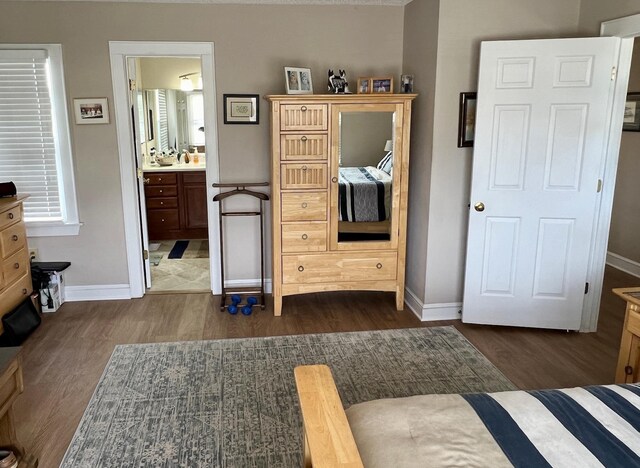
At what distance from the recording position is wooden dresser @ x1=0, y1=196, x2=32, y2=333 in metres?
3.48

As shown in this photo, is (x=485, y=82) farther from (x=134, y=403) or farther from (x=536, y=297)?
(x=134, y=403)

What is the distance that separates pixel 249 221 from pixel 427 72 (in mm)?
1905

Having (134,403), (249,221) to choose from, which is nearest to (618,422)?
(134,403)

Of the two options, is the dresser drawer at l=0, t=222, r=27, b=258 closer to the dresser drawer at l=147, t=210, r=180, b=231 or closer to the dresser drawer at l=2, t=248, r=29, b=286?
the dresser drawer at l=2, t=248, r=29, b=286

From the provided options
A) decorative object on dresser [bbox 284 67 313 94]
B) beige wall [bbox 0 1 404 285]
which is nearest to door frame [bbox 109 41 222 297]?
beige wall [bbox 0 1 404 285]

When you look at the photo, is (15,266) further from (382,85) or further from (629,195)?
(629,195)

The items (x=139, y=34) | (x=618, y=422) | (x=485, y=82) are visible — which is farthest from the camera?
(x=139, y=34)

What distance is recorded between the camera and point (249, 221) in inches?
181

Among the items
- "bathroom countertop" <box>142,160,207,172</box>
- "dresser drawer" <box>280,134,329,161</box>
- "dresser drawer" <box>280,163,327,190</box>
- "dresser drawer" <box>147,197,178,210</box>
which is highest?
"dresser drawer" <box>280,134,329,161</box>

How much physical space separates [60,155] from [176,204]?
6.85ft

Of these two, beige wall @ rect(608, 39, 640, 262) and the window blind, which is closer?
the window blind

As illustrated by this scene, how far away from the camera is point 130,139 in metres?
4.27

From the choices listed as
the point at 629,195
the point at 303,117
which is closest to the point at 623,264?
the point at 629,195

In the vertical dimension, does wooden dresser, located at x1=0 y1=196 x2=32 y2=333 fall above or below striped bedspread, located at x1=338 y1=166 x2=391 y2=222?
below
